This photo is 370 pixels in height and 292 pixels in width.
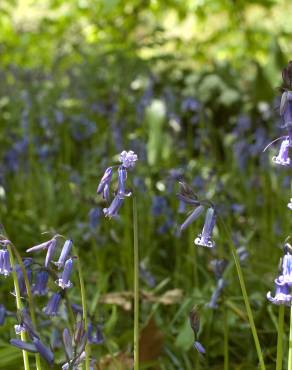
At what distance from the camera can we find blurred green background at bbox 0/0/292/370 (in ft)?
9.39

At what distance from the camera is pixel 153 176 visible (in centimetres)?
381

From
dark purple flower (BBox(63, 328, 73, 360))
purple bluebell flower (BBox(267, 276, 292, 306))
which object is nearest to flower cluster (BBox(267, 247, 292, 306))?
purple bluebell flower (BBox(267, 276, 292, 306))

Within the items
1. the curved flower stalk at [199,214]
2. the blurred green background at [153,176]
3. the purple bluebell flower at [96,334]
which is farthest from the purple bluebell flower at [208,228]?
the purple bluebell flower at [96,334]

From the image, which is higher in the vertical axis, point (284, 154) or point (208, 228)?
point (284, 154)

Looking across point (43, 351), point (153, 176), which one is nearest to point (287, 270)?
point (43, 351)

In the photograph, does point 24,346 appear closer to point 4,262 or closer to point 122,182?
point 4,262

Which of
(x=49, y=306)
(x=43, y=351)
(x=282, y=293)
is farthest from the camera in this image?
(x=49, y=306)

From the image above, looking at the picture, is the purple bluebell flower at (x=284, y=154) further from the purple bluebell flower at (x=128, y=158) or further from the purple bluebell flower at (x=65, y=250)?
the purple bluebell flower at (x=65, y=250)

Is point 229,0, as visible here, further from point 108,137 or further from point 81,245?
point 81,245

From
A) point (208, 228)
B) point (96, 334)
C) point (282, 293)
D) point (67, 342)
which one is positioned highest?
point (208, 228)

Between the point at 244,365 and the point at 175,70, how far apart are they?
18.0 ft

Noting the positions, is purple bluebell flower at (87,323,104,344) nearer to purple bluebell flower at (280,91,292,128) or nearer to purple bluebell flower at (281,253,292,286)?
purple bluebell flower at (281,253,292,286)

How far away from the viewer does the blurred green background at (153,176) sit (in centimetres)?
286

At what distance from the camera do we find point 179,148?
15.4 ft
